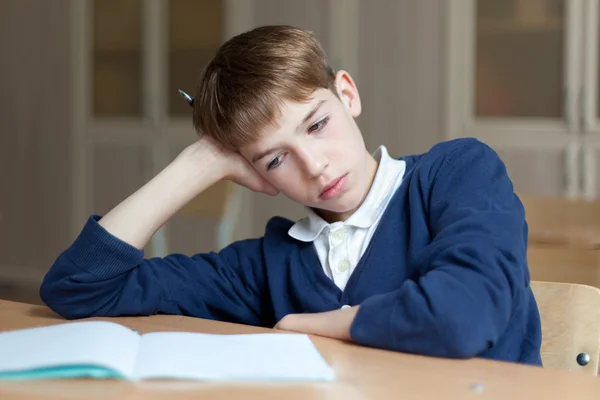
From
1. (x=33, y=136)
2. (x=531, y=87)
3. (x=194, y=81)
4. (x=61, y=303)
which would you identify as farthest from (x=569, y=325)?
(x=33, y=136)

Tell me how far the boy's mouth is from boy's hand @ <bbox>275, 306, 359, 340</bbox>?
225 mm

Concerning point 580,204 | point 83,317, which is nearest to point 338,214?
point 83,317

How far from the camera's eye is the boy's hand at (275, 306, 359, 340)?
101cm

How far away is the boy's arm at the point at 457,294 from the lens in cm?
94

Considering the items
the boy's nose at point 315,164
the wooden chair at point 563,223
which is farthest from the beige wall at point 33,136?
the boy's nose at point 315,164

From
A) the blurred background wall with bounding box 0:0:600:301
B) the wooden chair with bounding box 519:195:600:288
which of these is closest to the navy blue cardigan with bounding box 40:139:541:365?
the wooden chair with bounding box 519:195:600:288

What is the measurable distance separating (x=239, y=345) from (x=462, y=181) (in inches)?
16.7

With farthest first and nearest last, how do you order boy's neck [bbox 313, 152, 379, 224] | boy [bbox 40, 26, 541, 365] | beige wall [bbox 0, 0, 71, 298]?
beige wall [bbox 0, 0, 71, 298] < boy's neck [bbox 313, 152, 379, 224] < boy [bbox 40, 26, 541, 365]

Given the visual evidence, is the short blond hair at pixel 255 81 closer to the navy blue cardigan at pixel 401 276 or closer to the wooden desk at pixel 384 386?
the navy blue cardigan at pixel 401 276

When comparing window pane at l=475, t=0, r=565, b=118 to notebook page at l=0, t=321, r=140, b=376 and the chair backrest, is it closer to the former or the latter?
the chair backrest

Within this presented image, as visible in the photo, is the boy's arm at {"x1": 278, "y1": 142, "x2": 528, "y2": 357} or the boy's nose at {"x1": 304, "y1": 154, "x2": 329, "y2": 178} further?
the boy's nose at {"x1": 304, "y1": 154, "x2": 329, "y2": 178}

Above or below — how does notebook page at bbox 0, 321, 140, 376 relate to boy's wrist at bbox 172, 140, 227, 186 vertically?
below

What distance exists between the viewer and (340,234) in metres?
1.29

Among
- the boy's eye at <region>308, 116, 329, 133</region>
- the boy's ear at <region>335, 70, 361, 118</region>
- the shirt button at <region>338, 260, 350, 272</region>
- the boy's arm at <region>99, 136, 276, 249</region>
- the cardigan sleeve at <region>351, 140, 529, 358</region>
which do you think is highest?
the boy's ear at <region>335, 70, 361, 118</region>
